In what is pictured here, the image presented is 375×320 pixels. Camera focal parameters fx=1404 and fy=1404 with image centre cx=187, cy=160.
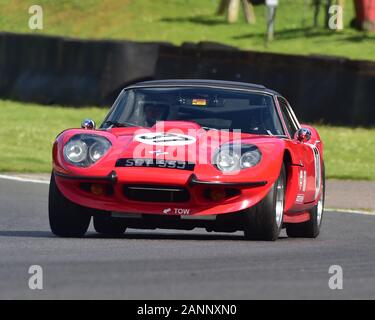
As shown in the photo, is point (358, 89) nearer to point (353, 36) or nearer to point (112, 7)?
point (353, 36)

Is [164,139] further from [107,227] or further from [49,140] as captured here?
[49,140]

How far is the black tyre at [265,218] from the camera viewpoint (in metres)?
9.33

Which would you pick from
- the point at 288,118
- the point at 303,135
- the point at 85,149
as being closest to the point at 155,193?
the point at 85,149

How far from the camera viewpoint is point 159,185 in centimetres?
923

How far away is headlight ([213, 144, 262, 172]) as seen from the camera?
9273 millimetres

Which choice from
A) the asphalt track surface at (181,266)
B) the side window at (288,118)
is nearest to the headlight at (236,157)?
the asphalt track surface at (181,266)

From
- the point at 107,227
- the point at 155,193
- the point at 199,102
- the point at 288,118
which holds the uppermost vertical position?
the point at 199,102

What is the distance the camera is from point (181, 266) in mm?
7707

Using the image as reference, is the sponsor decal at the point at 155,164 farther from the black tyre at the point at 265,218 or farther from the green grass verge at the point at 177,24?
the green grass verge at the point at 177,24

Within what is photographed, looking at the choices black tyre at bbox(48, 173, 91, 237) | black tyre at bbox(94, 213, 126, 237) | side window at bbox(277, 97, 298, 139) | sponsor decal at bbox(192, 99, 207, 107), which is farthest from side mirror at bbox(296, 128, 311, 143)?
black tyre at bbox(48, 173, 91, 237)

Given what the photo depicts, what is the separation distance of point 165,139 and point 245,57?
1326cm

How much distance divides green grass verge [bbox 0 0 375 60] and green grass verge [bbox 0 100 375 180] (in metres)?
8.69

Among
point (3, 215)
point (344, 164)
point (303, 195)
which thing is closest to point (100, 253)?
point (303, 195)

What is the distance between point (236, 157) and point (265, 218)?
451 mm
